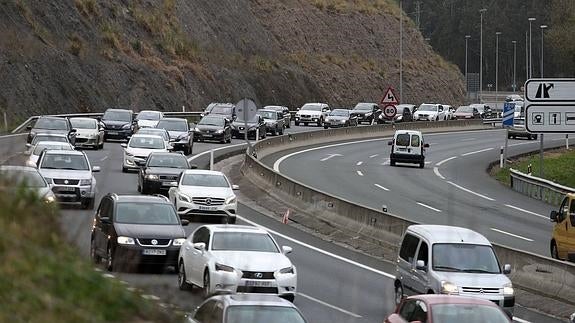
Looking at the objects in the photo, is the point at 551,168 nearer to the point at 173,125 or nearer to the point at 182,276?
the point at 173,125

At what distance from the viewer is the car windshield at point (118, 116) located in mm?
57031

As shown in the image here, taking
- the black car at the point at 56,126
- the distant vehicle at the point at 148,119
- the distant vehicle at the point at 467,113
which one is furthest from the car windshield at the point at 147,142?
the distant vehicle at the point at 467,113

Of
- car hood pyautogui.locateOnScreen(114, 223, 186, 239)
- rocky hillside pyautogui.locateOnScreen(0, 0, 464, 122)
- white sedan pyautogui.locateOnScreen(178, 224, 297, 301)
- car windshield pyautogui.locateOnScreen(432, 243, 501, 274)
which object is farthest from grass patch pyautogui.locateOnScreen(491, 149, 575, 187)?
white sedan pyautogui.locateOnScreen(178, 224, 297, 301)

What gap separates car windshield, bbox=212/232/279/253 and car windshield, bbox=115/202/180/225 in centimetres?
259

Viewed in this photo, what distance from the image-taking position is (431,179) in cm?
5312

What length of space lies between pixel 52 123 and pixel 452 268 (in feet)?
103

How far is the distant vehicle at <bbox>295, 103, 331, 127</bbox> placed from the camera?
86625mm

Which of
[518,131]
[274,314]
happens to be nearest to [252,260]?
[274,314]

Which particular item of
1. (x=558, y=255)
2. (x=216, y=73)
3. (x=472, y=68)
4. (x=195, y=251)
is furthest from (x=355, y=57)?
(x=195, y=251)

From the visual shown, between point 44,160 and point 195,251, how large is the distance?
1341 cm

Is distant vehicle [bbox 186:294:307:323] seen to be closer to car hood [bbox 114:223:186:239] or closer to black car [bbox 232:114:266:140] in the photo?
car hood [bbox 114:223:186:239]

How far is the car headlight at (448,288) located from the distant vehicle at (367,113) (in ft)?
231

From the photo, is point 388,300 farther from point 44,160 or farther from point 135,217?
point 44,160

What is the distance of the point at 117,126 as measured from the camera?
5653 cm
